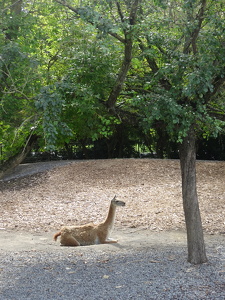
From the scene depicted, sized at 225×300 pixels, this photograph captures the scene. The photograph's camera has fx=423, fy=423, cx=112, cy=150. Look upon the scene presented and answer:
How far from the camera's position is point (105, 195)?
14.0m

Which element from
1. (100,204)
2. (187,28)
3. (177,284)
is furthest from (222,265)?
(100,204)

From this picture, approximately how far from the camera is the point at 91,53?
7723mm

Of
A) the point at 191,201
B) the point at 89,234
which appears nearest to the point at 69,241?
the point at 89,234

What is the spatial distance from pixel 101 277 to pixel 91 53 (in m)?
3.92

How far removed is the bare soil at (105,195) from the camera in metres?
11.1

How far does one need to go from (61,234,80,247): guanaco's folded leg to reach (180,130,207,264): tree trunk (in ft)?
8.78

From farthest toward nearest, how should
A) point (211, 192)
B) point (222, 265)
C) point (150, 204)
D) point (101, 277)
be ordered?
point (211, 192) < point (150, 204) < point (222, 265) < point (101, 277)

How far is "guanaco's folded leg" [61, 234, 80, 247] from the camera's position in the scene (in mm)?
8695

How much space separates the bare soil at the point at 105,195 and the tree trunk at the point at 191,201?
2.89 m

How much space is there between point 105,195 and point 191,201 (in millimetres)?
7231

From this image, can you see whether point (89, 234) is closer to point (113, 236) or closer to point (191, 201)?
point (113, 236)

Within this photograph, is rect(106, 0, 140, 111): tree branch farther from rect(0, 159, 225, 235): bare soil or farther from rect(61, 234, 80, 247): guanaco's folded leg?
rect(0, 159, 225, 235): bare soil

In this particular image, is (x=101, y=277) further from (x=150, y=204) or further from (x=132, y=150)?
(x=132, y=150)

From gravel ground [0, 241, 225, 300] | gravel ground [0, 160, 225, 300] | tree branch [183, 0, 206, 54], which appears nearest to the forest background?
tree branch [183, 0, 206, 54]
